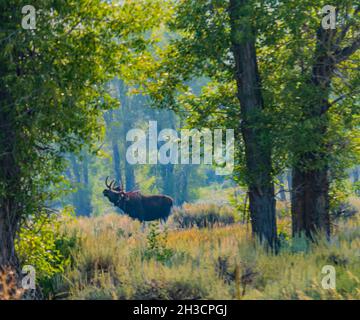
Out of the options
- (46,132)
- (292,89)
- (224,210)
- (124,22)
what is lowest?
(224,210)

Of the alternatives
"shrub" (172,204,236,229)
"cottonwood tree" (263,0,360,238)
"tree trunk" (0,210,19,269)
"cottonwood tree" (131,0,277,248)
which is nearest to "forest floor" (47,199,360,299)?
"tree trunk" (0,210,19,269)

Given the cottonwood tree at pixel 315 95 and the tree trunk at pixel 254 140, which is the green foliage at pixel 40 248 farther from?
Result: the cottonwood tree at pixel 315 95

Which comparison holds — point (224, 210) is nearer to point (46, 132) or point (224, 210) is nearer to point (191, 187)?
point (46, 132)

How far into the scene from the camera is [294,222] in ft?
52.1

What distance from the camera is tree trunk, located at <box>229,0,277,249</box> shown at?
1427 cm

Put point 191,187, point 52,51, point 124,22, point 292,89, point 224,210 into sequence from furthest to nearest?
point 191,187
point 224,210
point 292,89
point 124,22
point 52,51

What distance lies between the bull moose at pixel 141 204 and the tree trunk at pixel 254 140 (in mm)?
14951

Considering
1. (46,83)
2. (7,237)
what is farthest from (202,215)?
(46,83)

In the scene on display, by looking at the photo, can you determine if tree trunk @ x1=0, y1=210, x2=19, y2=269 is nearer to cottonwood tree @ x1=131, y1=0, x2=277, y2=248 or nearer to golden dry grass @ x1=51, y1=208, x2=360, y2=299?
golden dry grass @ x1=51, y1=208, x2=360, y2=299

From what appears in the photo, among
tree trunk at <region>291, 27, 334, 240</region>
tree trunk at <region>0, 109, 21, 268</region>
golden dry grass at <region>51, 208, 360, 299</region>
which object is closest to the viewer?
golden dry grass at <region>51, 208, 360, 299</region>

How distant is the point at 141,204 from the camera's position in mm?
29922

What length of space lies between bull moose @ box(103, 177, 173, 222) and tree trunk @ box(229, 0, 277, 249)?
14951mm

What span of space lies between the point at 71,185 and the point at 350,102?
5.78 metres
